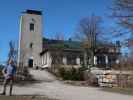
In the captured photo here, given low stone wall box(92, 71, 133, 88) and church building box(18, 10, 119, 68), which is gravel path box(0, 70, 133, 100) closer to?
low stone wall box(92, 71, 133, 88)

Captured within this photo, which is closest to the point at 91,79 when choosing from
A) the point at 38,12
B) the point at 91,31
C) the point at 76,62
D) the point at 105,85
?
the point at 105,85

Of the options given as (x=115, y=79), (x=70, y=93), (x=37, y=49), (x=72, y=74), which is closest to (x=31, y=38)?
(x=37, y=49)

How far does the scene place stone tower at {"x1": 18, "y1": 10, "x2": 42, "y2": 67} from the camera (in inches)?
2731

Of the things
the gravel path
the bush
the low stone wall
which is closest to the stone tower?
the bush

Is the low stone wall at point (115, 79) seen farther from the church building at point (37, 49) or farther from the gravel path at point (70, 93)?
the church building at point (37, 49)

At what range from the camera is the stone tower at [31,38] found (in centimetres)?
6938

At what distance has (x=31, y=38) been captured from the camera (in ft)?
230

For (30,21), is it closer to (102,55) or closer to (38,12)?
(38,12)

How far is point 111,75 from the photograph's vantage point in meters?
29.1

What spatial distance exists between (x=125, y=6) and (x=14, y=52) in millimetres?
31798

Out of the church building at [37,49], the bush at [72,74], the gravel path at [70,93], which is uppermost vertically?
the church building at [37,49]

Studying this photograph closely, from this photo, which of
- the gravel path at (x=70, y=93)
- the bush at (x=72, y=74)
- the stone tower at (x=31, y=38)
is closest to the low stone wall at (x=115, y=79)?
the gravel path at (x=70, y=93)

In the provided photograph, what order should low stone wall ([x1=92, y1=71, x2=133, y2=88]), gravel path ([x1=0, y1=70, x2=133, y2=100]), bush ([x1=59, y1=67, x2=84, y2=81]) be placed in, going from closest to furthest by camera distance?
gravel path ([x1=0, y1=70, x2=133, y2=100]) < low stone wall ([x1=92, y1=71, x2=133, y2=88]) < bush ([x1=59, y1=67, x2=84, y2=81])

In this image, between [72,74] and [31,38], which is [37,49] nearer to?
[31,38]
